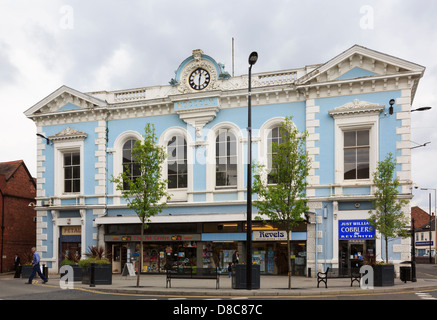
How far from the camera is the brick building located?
108 feet

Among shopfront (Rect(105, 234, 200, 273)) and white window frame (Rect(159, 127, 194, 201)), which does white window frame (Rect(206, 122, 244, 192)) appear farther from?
shopfront (Rect(105, 234, 200, 273))

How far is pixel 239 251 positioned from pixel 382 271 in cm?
856

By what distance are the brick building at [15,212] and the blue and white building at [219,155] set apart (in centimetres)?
483

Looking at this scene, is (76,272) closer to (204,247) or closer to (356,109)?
(204,247)

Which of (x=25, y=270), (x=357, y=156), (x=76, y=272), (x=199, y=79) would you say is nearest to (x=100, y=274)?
(x=76, y=272)

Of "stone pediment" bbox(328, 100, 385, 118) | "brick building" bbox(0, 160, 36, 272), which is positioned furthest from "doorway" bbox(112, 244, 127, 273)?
"stone pediment" bbox(328, 100, 385, 118)

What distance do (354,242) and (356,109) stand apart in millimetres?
6630

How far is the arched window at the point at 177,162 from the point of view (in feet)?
89.9

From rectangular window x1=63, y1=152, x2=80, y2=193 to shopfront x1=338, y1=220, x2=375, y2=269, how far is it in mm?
16118

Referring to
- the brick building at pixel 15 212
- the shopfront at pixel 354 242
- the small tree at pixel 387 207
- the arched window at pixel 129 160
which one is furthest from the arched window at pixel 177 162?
the brick building at pixel 15 212

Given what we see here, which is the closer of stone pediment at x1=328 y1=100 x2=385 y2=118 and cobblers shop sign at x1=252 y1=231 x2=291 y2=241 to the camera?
stone pediment at x1=328 y1=100 x2=385 y2=118

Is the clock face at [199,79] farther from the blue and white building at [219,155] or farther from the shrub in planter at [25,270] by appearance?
the shrub in planter at [25,270]

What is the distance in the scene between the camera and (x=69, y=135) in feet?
96.5

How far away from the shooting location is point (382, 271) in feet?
61.4
